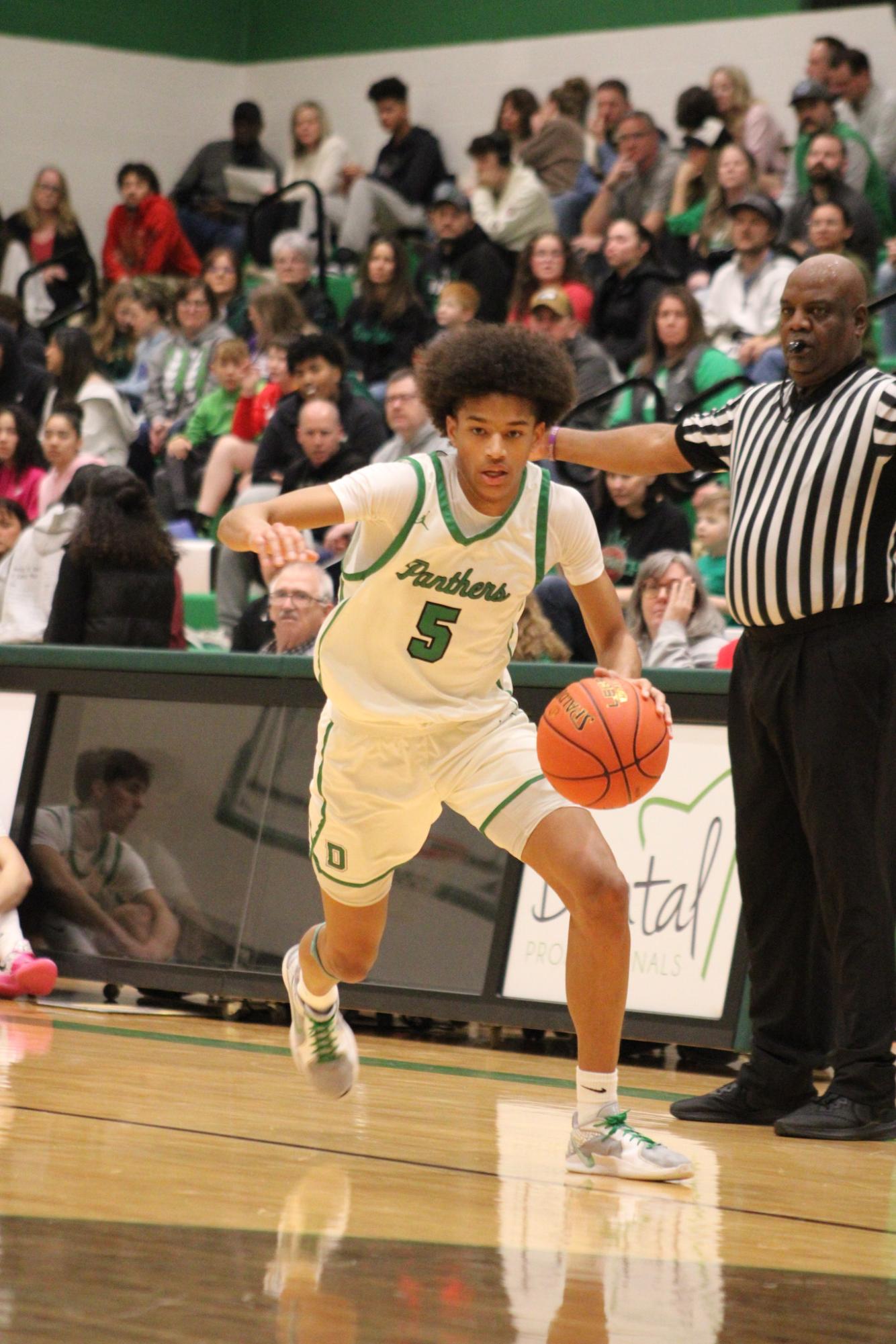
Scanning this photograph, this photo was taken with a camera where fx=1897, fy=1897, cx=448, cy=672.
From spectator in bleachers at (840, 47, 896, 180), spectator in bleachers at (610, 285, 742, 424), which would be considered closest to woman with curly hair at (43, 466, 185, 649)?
spectator in bleachers at (610, 285, 742, 424)

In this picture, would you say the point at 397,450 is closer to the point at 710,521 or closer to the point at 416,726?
the point at 710,521

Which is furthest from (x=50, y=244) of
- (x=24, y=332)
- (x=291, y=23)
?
(x=291, y=23)

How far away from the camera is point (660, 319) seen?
35.1 ft

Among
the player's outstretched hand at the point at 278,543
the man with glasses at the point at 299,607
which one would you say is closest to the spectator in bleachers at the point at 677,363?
the man with glasses at the point at 299,607

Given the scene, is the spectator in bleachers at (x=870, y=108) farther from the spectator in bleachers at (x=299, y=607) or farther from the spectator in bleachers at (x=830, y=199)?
the spectator in bleachers at (x=299, y=607)

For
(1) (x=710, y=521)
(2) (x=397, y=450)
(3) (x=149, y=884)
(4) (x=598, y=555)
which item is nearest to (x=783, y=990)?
(4) (x=598, y=555)

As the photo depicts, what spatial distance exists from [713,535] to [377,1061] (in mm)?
3687

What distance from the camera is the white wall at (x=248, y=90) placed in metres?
17.0

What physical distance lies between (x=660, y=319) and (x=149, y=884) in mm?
4794

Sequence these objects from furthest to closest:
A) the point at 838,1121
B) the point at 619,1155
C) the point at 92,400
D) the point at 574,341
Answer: the point at 92,400, the point at 574,341, the point at 838,1121, the point at 619,1155

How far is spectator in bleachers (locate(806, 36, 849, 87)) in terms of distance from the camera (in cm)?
1369

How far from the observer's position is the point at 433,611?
4691 millimetres

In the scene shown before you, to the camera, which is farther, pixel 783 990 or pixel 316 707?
pixel 316 707

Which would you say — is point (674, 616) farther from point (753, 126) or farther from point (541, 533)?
point (753, 126)
